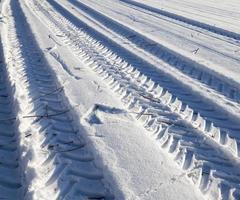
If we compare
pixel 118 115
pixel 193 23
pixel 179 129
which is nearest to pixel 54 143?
pixel 118 115

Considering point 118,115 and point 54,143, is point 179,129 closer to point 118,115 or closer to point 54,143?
point 118,115

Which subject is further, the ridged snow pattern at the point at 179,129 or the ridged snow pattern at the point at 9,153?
the ridged snow pattern at the point at 179,129

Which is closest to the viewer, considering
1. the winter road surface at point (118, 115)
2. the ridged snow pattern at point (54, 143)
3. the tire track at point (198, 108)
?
the ridged snow pattern at point (54, 143)

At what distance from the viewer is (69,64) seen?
648cm

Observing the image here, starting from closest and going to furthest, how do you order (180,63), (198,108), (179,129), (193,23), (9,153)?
1. (9,153)
2. (179,129)
3. (198,108)
4. (180,63)
5. (193,23)

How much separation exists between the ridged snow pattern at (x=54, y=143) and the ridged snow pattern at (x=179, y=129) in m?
0.73

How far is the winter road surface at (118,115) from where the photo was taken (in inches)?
131

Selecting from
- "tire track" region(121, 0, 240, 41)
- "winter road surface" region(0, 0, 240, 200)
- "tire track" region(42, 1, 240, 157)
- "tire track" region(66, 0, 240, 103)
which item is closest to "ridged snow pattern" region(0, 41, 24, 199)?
"winter road surface" region(0, 0, 240, 200)

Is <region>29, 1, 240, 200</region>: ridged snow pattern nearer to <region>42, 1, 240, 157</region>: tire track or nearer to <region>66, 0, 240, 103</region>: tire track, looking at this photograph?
<region>42, 1, 240, 157</region>: tire track

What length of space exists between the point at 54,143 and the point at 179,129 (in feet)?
4.25

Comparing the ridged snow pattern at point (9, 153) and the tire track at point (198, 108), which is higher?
the tire track at point (198, 108)

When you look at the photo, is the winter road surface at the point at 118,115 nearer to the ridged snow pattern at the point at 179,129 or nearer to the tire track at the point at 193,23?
the ridged snow pattern at the point at 179,129

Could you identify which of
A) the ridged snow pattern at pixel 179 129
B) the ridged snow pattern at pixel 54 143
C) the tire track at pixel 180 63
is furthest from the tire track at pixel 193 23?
the ridged snow pattern at pixel 54 143

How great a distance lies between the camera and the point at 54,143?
3.92 m
